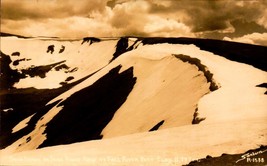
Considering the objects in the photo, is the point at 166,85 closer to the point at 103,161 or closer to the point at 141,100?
the point at 141,100

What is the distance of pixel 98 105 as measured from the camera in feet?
212

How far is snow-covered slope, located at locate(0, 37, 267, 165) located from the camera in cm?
1455

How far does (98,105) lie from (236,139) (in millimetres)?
51700

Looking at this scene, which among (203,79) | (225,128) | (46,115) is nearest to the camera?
(225,128)

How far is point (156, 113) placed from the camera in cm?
4172

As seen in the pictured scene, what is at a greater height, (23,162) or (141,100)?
(23,162)

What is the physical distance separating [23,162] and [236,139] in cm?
879

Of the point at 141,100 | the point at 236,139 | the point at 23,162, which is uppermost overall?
the point at 236,139

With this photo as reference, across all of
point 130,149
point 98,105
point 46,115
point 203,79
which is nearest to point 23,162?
point 130,149

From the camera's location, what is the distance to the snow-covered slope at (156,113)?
1455cm

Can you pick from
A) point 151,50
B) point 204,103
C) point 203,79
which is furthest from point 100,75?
point 204,103

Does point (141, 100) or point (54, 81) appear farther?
point (54, 81)

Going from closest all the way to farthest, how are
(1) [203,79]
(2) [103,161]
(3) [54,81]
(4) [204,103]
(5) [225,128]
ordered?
(2) [103,161]
(5) [225,128]
(4) [204,103]
(1) [203,79]
(3) [54,81]

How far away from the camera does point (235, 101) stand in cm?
2436
